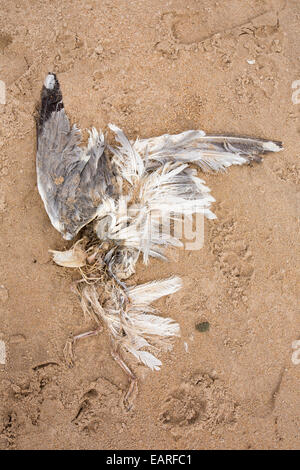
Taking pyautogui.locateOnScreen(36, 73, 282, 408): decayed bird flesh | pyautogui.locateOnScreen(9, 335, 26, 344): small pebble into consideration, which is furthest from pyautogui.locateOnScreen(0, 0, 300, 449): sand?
pyautogui.locateOnScreen(36, 73, 282, 408): decayed bird flesh

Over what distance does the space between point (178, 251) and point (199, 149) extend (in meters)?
0.91

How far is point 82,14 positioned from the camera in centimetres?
407

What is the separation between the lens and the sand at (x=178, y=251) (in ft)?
12.5

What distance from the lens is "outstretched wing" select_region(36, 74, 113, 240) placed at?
3598 millimetres

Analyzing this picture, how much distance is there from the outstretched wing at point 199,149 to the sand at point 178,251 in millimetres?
158

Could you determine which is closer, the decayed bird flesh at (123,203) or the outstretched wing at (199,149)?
the decayed bird flesh at (123,203)

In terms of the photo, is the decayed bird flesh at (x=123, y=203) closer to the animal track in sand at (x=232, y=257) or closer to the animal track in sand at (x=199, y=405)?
the animal track in sand at (x=232, y=257)

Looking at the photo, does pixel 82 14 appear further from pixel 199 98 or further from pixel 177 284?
→ pixel 177 284

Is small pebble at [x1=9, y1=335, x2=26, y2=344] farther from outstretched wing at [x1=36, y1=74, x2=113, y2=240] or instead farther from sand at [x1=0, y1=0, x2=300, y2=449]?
outstretched wing at [x1=36, y1=74, x2=113, y2=240]

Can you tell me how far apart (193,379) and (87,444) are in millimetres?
1064

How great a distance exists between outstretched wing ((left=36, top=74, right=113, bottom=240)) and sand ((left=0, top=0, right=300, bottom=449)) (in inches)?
6.9

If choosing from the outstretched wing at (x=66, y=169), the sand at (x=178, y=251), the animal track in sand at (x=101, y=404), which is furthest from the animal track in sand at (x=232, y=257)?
the animal track in sand at (x=101, y=404)

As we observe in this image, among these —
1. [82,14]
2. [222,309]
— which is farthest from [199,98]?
[222,309]
